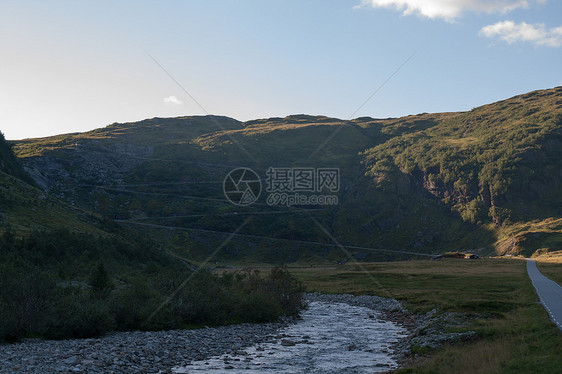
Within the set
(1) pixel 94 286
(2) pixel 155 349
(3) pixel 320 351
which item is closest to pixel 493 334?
(3) pixel 320 351

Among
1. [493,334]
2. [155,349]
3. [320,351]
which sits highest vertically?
[493,334]

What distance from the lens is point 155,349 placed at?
3075 cm

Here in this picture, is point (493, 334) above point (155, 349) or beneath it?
above

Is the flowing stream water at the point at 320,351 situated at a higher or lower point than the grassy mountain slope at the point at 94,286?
lower

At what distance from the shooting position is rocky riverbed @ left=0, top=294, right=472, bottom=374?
24.6 metres

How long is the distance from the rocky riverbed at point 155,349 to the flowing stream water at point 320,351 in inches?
11.3

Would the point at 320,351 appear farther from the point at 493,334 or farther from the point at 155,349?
the point at 493,334

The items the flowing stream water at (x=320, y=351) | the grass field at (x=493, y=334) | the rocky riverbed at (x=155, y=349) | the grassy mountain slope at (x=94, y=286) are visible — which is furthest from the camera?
the grassy mountain slope at (x=94, y=286)

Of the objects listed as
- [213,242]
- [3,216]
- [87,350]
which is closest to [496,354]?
[87,350]

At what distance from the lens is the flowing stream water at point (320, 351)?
28780mm

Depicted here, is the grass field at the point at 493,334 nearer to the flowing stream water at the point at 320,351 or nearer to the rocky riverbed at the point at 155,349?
the rocky riverbed at the point at 155,349

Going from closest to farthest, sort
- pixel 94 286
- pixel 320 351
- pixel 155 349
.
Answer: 1. pixel 155 349
2. pixel 320 351
3. pixel 94 286

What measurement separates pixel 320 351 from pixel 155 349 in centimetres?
1212

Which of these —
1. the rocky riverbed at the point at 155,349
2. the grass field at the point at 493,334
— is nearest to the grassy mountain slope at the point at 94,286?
the rocky riverbed at the point at 155,349
